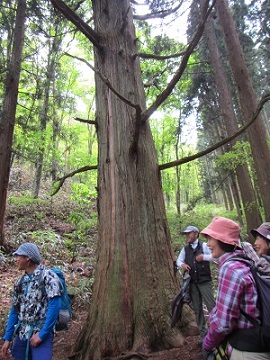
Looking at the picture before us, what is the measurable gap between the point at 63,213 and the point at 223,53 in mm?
12295

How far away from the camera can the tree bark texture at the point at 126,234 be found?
354 cm

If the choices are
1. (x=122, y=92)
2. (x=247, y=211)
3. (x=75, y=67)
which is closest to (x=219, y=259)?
(x=122, y=92)

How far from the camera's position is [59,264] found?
8773 millimetres

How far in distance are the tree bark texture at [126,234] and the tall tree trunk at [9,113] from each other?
230 inches

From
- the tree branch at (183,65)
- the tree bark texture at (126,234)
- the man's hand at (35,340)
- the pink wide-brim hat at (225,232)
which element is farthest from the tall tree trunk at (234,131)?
the man's hand at (35,340)

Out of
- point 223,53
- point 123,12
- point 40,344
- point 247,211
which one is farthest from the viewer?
point 223,53

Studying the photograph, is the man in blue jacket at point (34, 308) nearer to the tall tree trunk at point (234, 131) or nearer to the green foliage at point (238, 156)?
the green foliage at point (238, 156)

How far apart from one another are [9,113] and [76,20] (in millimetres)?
6340

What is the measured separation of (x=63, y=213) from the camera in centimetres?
1430

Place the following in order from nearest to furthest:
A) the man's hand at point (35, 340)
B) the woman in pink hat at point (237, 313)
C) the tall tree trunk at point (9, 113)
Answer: the woman in pink hat at point (237, 313) < the man's hand at point (35, 340) < the tall tree trunk at point (9, 113)

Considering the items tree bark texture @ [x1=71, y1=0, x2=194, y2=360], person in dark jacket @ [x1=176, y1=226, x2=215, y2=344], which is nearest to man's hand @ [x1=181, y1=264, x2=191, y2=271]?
person in dark jacket @ [x1=176, y1=226, x2=215, y2=344]

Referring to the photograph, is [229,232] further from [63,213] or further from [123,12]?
[63,213]

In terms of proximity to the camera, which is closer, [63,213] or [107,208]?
[107,208]

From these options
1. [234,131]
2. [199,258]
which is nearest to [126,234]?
[199,258]
